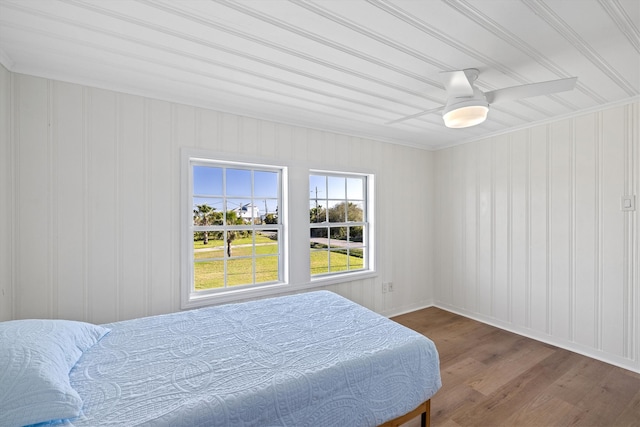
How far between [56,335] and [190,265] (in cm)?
122

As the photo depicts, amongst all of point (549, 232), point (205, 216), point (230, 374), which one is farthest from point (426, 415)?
point (549, 232)

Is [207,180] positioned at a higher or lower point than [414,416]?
higher

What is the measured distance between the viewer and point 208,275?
2.79m

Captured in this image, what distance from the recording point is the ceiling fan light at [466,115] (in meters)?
1.90

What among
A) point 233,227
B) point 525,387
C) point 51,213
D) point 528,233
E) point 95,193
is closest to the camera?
point 51,213

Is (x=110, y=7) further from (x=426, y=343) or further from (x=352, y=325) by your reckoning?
(x=426, y=343)

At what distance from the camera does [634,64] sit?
1959mm

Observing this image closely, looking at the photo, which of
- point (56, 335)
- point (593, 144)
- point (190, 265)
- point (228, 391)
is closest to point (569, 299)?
point (593, 144)

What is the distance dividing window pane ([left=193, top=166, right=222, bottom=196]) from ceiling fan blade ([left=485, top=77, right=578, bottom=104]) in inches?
95.8

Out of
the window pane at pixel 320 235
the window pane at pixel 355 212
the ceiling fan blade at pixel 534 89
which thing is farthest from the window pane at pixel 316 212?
the ceiling fan blade at pixel 534 89

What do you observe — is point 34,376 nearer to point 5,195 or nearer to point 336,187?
point 5,195

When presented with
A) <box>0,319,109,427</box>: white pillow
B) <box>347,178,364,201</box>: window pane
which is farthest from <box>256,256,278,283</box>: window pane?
<box>0,319,109,427</box>: white pillow

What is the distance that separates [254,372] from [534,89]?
2297 millimetres

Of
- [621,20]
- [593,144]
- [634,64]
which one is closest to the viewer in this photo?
[621,20]
